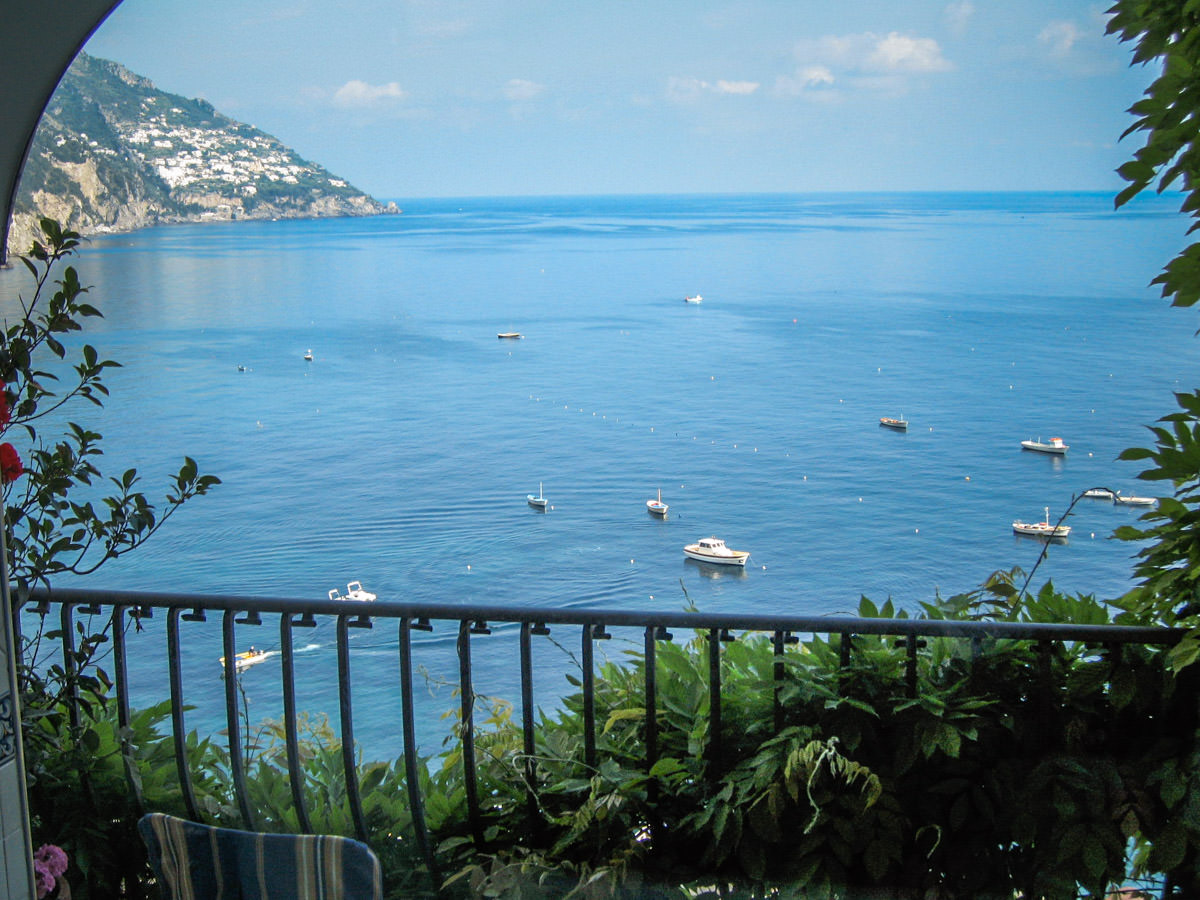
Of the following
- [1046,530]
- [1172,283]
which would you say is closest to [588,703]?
[1172,283]

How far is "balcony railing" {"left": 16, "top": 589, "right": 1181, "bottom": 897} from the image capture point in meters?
1.46

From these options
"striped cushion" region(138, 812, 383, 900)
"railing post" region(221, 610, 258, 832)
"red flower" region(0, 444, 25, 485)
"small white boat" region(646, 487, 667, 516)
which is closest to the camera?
"striped cushion" region(138, 812, 383, 900)

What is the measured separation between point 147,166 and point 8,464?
22.7 ft

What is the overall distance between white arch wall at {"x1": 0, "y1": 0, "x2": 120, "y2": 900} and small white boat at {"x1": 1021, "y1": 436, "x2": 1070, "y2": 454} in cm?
1788

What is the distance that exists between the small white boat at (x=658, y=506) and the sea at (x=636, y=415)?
11.5 inches

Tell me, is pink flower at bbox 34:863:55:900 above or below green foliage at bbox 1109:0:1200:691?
below

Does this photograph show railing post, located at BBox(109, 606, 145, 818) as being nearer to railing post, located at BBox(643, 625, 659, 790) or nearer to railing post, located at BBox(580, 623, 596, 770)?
railing post, located at BBox(580, 623, 596, 770)

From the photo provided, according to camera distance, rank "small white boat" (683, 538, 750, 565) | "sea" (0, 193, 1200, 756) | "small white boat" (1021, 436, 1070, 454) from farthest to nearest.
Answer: "small white boat" (1021, 436, 1070, 454) < "sea" (0, 193, 1200, 756) < "small white boat" (683, 538, 750, 565)

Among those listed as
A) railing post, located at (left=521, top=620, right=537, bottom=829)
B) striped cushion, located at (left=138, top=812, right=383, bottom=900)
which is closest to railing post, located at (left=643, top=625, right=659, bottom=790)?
railing post, located at (left=521, top=620, right=537, bottom=829)

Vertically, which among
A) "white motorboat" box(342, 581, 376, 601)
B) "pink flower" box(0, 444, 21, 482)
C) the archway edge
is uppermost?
the archway edge

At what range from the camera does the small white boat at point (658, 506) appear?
16923 millimetres

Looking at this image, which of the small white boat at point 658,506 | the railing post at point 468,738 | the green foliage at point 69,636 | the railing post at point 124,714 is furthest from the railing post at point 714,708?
the small white boat at point 658,506

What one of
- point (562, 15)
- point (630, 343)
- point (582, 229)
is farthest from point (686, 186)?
point (582, 229)

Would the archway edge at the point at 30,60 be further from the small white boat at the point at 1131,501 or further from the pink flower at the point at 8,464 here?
the small white boat at the point at 1131,501
